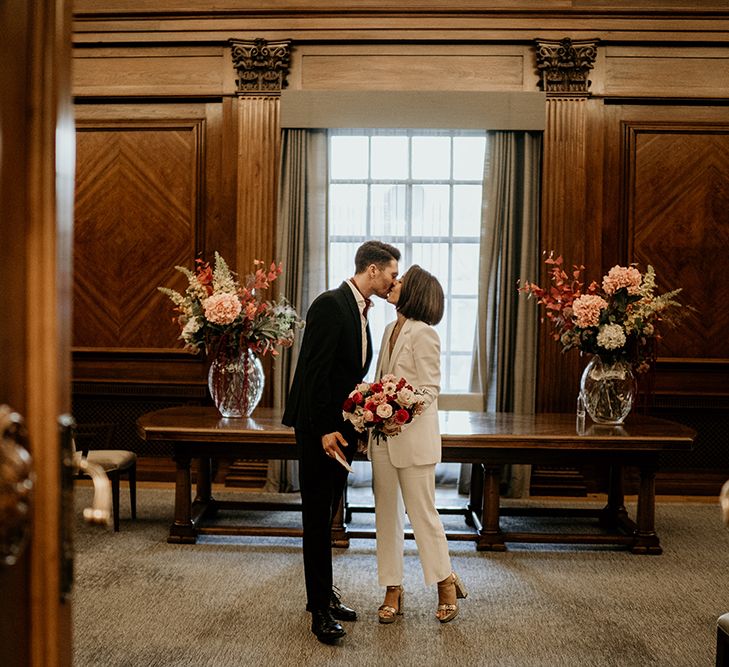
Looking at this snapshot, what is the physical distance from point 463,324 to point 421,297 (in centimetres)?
327

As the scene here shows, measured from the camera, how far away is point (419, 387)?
3.62 metres

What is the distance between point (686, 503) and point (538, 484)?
112 cm

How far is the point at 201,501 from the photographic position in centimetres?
→ 561

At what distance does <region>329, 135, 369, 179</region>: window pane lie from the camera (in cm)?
682

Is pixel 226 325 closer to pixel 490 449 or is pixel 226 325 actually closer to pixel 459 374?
pixel 490 449

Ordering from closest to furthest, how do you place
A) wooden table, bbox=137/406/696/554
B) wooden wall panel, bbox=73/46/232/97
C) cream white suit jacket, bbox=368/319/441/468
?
cream white suit jacket, bbox=368/319/441/468, wooden table, bbox=137/406/696/554, wooden wall panel, bbox=73/46/232/97

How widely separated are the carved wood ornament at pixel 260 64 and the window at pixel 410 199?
26.9 inches

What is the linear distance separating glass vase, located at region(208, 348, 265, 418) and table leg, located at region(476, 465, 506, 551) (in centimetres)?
153

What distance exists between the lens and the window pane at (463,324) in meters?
6.87

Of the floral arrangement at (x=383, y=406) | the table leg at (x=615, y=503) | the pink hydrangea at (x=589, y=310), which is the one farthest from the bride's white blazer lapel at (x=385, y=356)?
the table leg at (x=615, y=503)

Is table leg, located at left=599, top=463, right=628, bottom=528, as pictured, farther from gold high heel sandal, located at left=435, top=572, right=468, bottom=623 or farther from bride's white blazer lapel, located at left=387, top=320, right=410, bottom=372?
bride's white blazer lapel, located at left=387, top=320, right=410, bottom=372

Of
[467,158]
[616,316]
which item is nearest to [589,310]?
[616,316]

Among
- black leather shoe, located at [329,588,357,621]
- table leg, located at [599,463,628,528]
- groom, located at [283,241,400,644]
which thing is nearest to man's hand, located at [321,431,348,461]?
groom, located at [283,241,400,644]

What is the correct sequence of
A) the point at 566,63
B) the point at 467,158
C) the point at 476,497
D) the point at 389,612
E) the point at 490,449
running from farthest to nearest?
the point at 467,158
the point at 566,63
the point at 476,497
the point at 490,449
the point at 389,612
